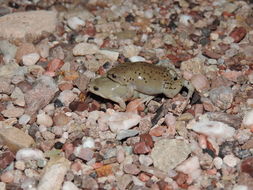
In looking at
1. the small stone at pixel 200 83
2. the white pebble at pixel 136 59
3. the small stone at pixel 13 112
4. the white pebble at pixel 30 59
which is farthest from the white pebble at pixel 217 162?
the white pebble at pixel 30 59

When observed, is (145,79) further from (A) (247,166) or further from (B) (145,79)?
(A) (247,166)

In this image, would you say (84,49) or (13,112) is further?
(84,49)

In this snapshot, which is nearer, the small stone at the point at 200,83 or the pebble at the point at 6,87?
the pebble at the point at 6,87

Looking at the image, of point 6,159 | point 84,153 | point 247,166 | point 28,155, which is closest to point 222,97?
point 247,166

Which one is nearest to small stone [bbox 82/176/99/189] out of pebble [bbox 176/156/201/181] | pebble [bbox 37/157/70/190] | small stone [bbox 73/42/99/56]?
pebble [bbox 37/157/70/190]

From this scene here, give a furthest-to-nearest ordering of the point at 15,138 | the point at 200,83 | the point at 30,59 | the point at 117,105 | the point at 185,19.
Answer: the point at 185,19 → the point at 30,59 → the point at 200,83 → the point at 117,105 → the point at 15,138

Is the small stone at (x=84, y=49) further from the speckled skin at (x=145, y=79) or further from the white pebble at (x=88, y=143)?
the white pebble at (x=88, y=143)
